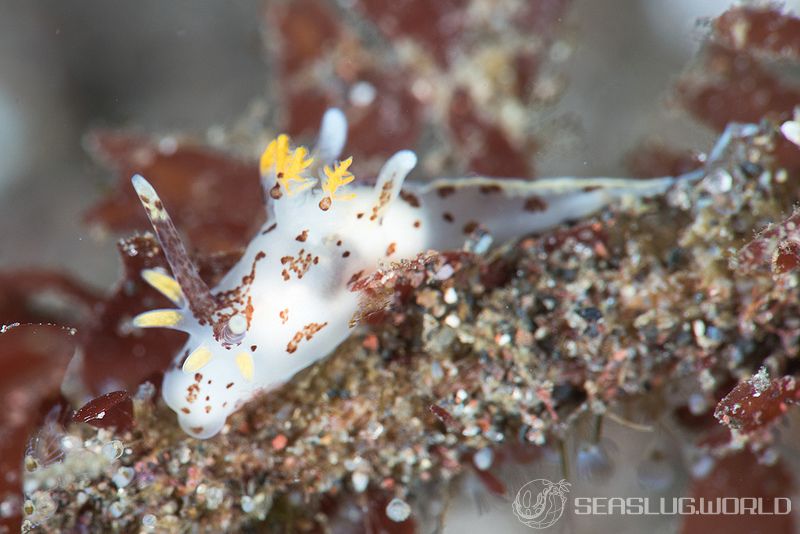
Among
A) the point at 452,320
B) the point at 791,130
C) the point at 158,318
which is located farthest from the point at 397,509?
the point at 791,130

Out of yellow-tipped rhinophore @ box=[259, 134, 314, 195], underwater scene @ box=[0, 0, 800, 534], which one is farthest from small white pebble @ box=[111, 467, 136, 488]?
yellow-tipped rhinophore @ box=[259, 134, 314, 195]

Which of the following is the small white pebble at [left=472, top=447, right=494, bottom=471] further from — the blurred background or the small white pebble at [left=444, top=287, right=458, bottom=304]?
the blurred background

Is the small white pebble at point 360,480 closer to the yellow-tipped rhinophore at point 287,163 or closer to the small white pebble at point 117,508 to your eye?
the small white pebble at point 117,508

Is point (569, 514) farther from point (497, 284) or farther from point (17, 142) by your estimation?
point (17, 142)

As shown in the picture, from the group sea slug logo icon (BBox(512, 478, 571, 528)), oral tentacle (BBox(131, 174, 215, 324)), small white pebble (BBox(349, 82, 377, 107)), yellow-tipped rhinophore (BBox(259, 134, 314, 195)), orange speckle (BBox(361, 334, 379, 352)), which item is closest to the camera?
oral tentacle (BBox(131, 174, 215, 324))

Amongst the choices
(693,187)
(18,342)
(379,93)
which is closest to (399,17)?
(379,93)

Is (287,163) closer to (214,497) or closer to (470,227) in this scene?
(470,227)
